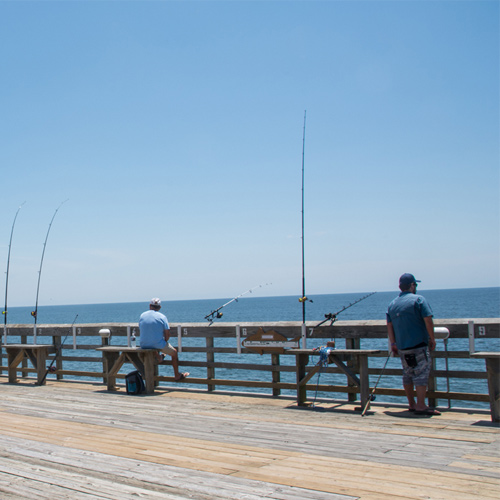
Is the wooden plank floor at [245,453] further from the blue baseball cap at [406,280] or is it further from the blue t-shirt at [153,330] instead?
the blue baseball cap at [406,280]

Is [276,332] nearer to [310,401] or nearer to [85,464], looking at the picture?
[310,401]

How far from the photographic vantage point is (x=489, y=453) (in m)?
4.45

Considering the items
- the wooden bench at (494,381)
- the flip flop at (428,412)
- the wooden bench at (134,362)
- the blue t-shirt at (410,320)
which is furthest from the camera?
the wooden bench at (134,362)

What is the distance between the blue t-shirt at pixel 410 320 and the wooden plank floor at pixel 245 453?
741 millimetres

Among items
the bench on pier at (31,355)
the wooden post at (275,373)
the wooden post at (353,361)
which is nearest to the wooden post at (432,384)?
the wooden post at (353,361)

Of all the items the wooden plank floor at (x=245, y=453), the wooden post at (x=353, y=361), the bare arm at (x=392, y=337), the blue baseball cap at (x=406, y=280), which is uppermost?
the blue baseball cap at (x=406, y=280)

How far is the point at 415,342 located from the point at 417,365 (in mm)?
228

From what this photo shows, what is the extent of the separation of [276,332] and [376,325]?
1342 millimetres

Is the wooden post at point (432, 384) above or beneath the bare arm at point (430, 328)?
beneath

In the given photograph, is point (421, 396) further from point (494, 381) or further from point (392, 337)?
point (494, 381)

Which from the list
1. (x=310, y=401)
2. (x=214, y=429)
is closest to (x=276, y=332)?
(x=310, y=401)

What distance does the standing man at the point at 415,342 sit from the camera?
20.0 feet

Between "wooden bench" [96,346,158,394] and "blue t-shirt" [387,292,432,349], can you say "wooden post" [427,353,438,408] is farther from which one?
"wooden bench" [96,346,158,394]

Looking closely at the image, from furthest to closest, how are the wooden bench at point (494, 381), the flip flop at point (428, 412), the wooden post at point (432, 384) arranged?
the wooden post at point (432, 384)
the flip flop at point (428, 412)
the wooden bench at point (494, 381)
